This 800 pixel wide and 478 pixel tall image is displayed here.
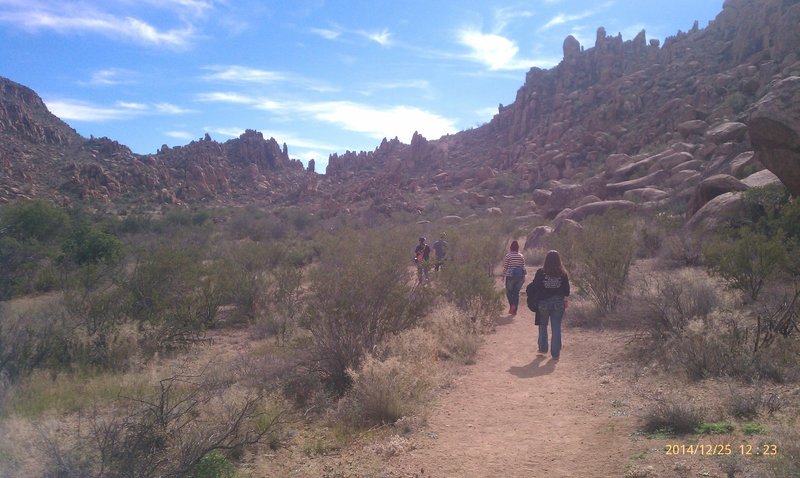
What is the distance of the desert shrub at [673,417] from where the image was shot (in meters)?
5.27

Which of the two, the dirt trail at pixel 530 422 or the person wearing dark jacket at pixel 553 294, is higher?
the person wearing dark jacket at pixel 553 294

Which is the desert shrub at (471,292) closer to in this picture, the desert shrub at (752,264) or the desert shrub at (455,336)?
the desert shrub at (455,336)

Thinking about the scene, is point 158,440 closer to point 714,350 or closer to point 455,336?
point 455,336

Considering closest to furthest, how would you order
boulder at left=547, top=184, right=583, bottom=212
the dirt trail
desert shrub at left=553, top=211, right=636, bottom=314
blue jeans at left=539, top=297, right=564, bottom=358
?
the dirt trail < blue jeans at left=539, top=297, right=564, bottom=358 < desert shrub at left=553, top=211, right=636, bottom=314 < boulder at left=547, top=184, right=583, bottom=212

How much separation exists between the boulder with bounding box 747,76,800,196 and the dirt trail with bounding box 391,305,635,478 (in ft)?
29.9

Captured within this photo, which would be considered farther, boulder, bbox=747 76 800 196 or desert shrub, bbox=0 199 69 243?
desert shrub, bbox=0 199 69 243

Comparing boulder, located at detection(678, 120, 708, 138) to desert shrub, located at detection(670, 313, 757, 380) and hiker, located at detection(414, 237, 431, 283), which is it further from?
desert shrub, located at detection(670, 313, 757, 380)

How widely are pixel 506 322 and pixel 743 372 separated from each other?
6.62 m

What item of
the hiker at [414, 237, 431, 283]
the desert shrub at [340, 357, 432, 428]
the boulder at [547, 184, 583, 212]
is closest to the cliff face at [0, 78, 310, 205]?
the hiker at [414, 237, 431, 283]

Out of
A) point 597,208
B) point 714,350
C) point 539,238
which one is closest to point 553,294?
point 714,350

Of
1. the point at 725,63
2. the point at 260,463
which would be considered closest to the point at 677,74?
the point at 725,63

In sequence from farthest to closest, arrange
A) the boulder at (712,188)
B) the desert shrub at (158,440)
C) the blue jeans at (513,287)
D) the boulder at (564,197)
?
the boulder at (564,197)
the boulder at (712,188)
the blue jeans at (513,287)
the desert shrub at (158,440)

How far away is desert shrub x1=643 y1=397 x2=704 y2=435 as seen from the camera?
17.3 feet

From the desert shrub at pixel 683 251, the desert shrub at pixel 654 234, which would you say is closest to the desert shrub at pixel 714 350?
the desert shrub at pixel 683 251
